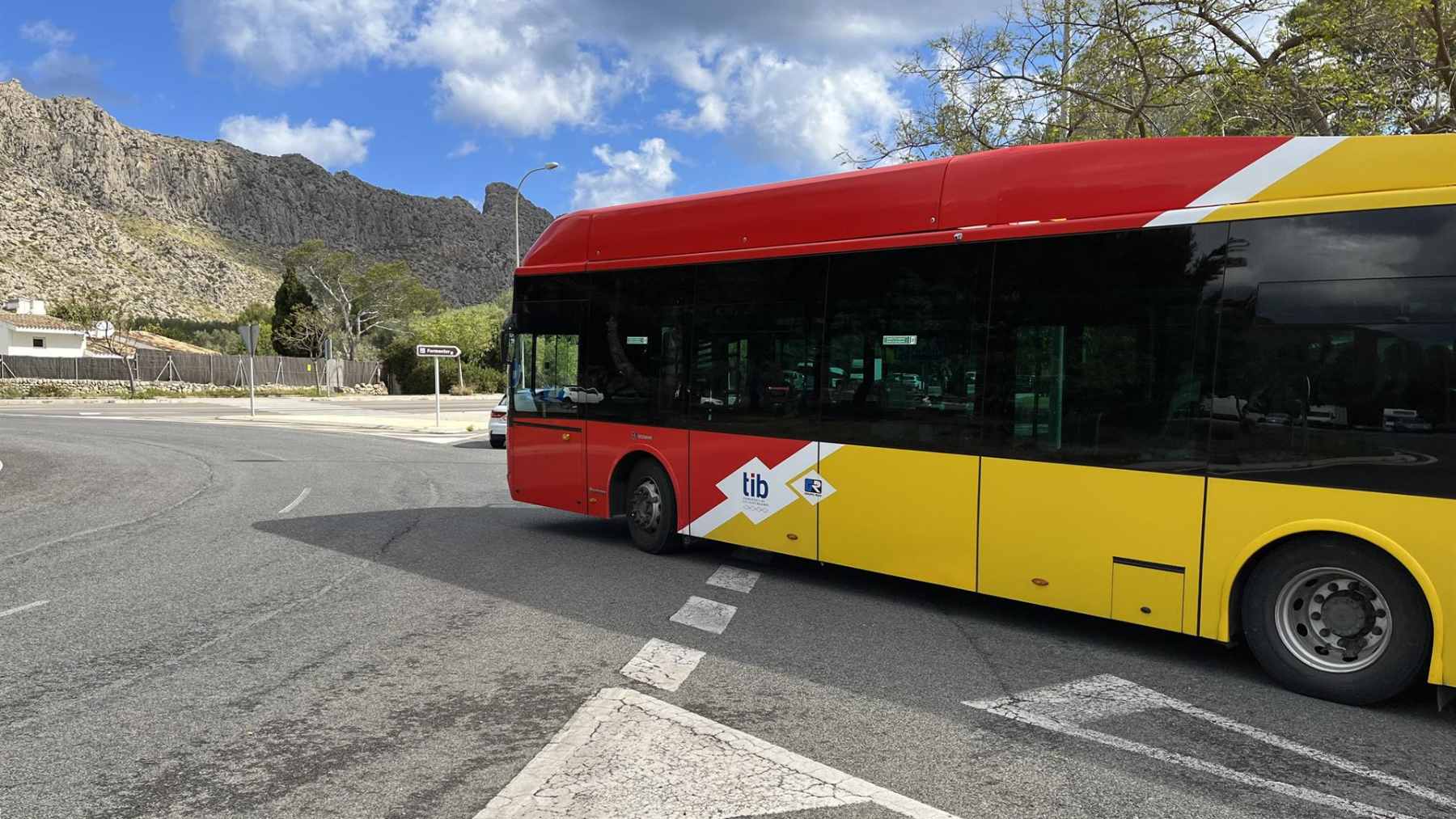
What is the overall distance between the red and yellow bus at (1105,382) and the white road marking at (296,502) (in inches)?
216

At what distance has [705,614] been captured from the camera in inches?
253

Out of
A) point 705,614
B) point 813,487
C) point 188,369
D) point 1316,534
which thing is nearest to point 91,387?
point 188,369

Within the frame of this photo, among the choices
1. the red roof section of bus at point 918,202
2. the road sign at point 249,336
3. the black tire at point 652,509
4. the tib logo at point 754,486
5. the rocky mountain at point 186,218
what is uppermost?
the rocky mountain at point 186,218

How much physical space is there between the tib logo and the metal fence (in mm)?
52287

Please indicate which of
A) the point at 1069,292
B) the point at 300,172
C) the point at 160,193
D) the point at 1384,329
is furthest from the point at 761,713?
the point at 300,172

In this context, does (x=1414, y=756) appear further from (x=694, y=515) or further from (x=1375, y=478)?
(x=694, y=515)

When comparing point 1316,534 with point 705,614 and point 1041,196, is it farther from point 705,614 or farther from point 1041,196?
point 705,614

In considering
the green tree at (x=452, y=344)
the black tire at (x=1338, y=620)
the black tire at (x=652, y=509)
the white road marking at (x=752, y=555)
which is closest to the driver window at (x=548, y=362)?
the black tire at (x=652, y=509)

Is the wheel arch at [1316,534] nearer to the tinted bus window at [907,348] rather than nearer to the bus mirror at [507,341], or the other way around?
the tinted bus window at [907,348]

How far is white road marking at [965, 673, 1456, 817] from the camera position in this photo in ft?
12.0

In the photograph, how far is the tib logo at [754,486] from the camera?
7594 mm

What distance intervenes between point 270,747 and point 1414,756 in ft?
16.4

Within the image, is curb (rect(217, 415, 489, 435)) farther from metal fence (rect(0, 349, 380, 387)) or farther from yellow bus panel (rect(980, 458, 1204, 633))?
yellow bus panel (rect(980, 458, 1204, 633))

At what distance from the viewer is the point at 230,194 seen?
14538 centimetres
